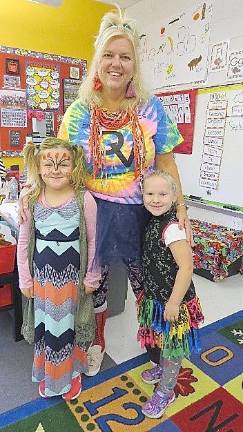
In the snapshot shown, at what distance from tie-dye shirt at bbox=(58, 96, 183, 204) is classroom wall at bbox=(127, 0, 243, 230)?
951 millimetres

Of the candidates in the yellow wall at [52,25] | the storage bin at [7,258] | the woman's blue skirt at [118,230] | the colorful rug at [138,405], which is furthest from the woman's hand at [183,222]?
the yellow wall at [52,25]

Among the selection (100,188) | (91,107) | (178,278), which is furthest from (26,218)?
(178,278)

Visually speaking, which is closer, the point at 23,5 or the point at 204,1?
the point at 204,1

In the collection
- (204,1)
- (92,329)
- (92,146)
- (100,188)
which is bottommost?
(92,329)

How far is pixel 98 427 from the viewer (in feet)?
3.90

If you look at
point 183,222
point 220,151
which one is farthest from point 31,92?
point 183,222

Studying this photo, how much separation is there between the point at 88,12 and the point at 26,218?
2.93 metres

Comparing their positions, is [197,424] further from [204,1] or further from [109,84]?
[204,1]

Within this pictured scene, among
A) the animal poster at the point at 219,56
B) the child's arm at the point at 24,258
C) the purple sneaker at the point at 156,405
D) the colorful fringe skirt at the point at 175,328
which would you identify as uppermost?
the animal poster at the point at 219,56

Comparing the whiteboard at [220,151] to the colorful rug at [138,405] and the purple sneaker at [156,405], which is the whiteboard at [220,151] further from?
the purple sneaker at [156,405]

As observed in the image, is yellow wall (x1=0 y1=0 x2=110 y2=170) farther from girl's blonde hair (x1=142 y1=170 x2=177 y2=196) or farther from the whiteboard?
girl's blonde hair (x1=142 y1=170 x2=177 y2=196)

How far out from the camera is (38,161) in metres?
1.19

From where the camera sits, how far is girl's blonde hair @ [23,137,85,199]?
1159 mm

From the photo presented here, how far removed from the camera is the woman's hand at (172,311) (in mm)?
1118
